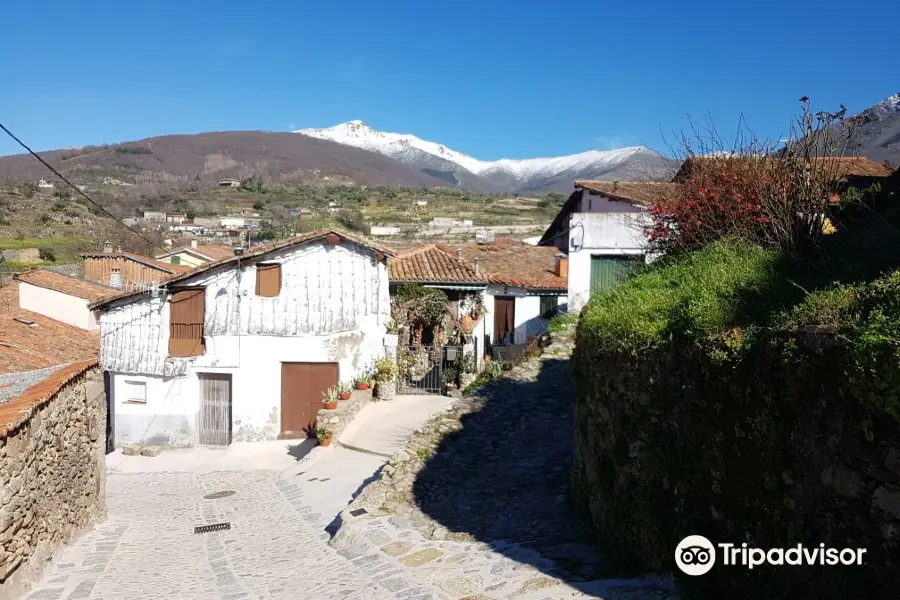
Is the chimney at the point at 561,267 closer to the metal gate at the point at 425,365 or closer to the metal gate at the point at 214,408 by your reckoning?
the metal gate at the point at 425,365

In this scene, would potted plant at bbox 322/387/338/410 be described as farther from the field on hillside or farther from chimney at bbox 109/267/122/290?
the field on hillside

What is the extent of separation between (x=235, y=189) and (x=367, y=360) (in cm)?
6665

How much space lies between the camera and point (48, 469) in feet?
28.8

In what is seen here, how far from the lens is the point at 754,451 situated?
177 inches

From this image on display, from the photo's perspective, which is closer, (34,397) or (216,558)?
(34,397)

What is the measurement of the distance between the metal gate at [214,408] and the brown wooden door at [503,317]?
350 inches

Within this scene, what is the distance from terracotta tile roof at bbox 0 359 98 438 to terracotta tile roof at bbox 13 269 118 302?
14204 millimetres

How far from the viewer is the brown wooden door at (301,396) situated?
62.1 feet

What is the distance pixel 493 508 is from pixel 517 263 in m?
17.7

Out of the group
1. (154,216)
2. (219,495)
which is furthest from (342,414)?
(154,216)

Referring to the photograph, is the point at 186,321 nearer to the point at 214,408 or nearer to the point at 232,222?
the point at 214,408

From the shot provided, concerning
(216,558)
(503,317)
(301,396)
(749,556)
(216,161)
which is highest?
(216,161)

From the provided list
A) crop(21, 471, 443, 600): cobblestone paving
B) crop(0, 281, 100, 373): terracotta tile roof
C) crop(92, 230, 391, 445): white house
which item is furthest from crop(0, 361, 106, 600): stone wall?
crop(92, 230, 391, 445): white house

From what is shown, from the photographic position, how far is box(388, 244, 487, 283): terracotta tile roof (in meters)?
21.8
